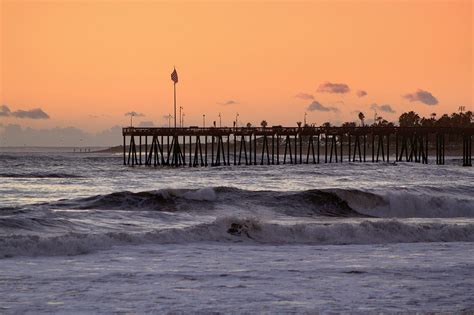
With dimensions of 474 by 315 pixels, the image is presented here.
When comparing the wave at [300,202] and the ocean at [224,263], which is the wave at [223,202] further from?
the ocean at [224,263]

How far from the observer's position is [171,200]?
108 feet

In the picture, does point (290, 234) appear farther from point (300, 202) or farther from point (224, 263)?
point (300, 202)

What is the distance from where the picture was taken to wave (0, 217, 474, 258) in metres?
20.1

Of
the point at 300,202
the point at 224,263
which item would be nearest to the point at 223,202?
the point at 300,202

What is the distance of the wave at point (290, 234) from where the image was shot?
66.1 feet

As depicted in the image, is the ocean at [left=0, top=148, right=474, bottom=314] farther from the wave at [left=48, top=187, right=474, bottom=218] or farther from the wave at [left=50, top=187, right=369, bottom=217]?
the wave at [left=48, top=187, right=474, bottom=218]

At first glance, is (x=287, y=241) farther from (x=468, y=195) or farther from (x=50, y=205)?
(x=468, y=195)

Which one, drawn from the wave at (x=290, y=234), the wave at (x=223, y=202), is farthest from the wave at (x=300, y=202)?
the wave at (x=290, y=234)

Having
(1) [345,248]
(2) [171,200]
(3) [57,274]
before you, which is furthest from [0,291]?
(2) [171,200]

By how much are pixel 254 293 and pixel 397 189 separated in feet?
80.5

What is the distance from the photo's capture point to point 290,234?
22125 millimetres

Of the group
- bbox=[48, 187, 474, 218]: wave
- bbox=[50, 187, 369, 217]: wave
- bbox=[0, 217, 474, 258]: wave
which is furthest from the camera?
bbox=[48, 187, 474, 218]: wave

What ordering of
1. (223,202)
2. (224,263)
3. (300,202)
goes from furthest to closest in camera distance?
(300,202) < (223,202) < (224,263)

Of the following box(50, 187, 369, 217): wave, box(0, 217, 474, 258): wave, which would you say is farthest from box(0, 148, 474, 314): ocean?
box(50, 187, 369, 217): wave
